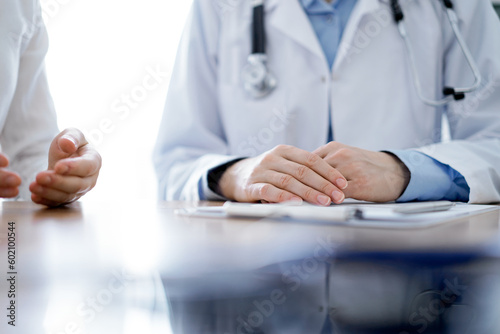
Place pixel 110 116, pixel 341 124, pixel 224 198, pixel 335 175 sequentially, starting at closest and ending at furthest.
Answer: pixel 335 175 → pixel 224 198 → pixel 341 124 → pixel 110 116

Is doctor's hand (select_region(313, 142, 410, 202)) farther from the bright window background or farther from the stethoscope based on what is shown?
the bright window background

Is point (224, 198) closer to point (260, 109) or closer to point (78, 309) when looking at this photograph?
point (260, 109)

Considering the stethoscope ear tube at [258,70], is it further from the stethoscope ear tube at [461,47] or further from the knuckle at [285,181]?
the knuckle at [285,181]

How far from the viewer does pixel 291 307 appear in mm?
226

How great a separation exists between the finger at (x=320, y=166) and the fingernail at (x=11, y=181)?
→ 0.41m

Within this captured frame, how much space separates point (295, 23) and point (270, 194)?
0.62 m

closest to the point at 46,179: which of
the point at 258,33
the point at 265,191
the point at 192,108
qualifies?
the point at 265,191

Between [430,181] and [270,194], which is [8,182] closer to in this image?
[270,194]

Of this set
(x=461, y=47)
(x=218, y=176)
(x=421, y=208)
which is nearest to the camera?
(x=421, y=208)

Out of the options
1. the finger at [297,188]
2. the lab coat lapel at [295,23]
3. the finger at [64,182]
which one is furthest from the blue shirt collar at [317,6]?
the finger at [64,182]

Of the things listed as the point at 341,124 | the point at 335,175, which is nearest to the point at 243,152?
the point at 341,124

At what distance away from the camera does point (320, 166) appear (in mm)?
666

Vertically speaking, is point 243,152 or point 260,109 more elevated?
point 260,109

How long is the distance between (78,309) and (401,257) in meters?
0.21
